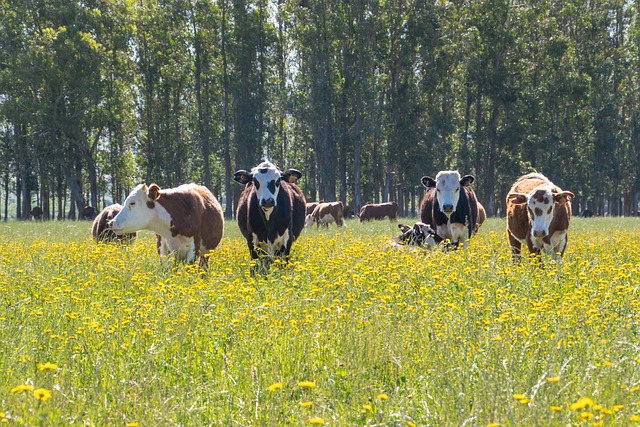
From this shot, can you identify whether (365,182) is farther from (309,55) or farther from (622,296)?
(622,296)

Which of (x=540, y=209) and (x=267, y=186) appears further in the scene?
(x=267, y=186)

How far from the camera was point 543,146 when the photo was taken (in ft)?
162

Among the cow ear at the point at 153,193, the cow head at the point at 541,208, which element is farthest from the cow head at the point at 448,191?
the cow ear at the point at 153,193

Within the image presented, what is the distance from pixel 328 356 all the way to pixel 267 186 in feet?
20.4

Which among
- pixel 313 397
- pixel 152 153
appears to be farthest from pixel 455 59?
pixel 313 397

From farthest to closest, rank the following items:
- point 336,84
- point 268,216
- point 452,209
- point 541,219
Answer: point 336,84 → point 452,209 → point 268,216 → point 541,219

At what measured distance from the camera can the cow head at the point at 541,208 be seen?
10.4 m

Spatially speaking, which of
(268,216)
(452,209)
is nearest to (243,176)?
(268,216)

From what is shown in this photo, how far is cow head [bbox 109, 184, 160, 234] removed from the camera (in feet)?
33.7

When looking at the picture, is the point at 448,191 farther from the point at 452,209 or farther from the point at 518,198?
the point at 518,198

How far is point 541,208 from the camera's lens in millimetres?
10562

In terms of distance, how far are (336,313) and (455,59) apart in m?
49.7

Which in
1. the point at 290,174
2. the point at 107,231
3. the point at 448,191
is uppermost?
the point at 290,174

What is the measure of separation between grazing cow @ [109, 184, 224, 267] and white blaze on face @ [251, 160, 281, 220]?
3.46 ft
